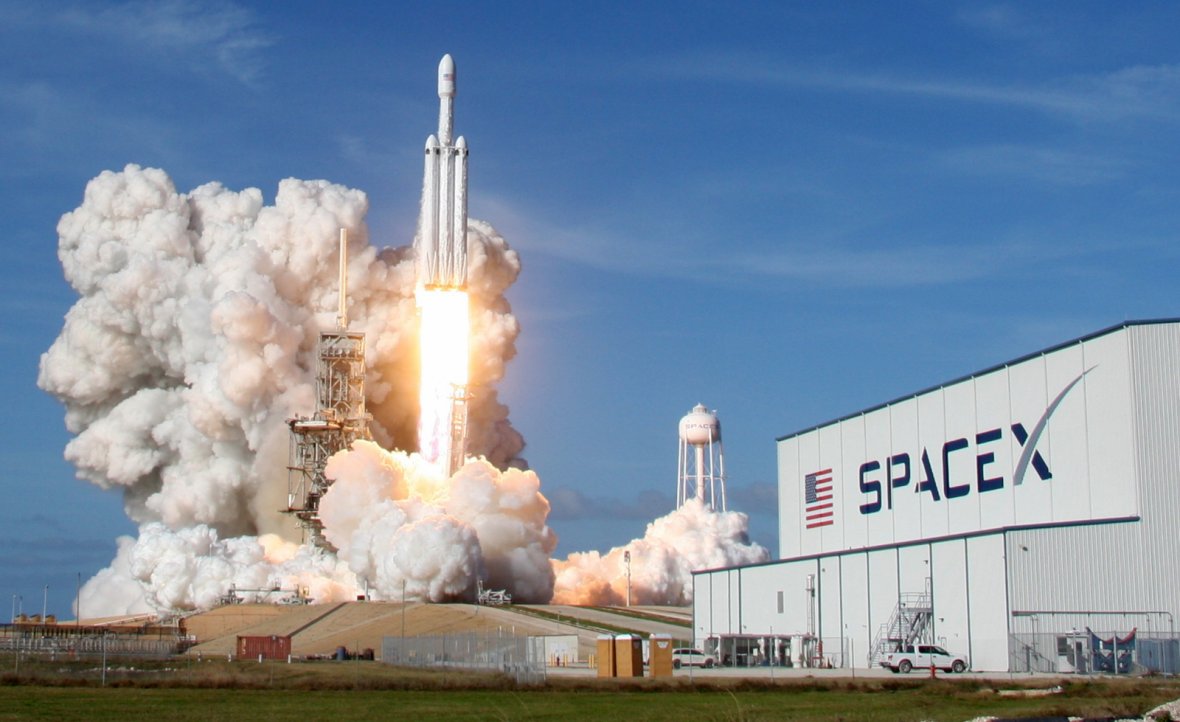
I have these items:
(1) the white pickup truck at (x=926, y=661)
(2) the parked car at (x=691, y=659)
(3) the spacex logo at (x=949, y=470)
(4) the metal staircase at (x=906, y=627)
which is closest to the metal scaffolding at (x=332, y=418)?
(2) the parked car at (x=691, y=659)

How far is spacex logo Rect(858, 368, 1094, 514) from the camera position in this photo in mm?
58719

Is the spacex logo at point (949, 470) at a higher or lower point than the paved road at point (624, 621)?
higher

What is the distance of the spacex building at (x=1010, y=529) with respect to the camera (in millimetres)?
52125

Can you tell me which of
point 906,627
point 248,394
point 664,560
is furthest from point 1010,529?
point 248,394

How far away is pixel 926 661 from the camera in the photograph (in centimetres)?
5303

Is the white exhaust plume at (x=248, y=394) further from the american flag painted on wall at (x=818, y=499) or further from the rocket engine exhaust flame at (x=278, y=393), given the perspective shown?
the american flag painted on wall at (x=818, y=499)

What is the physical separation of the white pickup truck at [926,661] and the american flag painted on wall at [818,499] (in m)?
21.3

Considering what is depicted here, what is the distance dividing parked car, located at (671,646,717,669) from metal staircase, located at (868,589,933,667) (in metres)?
6.77

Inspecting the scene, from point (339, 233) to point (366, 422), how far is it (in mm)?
11861

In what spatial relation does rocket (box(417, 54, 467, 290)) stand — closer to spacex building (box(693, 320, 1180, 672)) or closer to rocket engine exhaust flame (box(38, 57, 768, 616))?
rocket engine exhaust flame (box(38, 57, 768, 616))

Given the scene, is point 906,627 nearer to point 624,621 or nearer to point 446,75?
point 624,621

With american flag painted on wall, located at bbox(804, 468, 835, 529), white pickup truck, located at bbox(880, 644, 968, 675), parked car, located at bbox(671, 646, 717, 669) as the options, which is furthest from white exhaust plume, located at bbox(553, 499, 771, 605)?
white pickup truck, located at bbox(880, 644, 968, 675)

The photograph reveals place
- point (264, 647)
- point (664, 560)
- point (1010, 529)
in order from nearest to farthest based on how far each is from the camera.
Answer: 1. point (1010, 529)
2. point (264, 647)
3. point (664, 560)

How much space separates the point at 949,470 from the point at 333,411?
43077 millimetres
